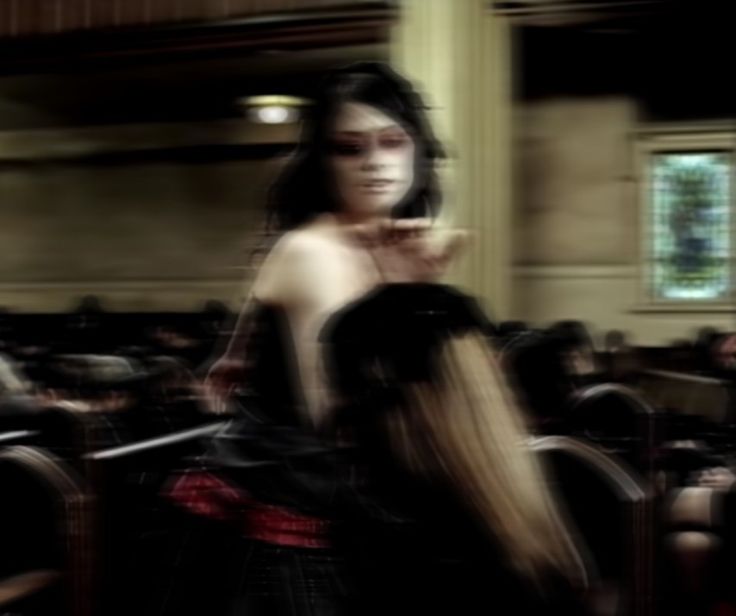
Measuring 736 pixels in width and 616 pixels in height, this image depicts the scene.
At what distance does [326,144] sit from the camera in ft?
3.46

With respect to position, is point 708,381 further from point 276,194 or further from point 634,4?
point 276,194

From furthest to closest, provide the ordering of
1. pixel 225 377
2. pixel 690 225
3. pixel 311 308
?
1. pixel 690 225
2. pixel 225 377
3. pixel 311 308

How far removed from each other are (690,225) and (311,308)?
5.66 metres

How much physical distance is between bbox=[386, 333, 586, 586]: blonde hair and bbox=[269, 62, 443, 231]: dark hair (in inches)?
8.9

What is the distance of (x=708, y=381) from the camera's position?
4.34 meters

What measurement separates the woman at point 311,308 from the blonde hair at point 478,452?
79 millimetres

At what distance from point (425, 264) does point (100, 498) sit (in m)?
1.40

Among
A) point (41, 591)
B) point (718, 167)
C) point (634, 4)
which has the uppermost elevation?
point (634, 4)

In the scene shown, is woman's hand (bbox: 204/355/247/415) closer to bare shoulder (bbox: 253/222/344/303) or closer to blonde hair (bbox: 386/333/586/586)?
bare shoulder (bbox: 253/222/344/303)

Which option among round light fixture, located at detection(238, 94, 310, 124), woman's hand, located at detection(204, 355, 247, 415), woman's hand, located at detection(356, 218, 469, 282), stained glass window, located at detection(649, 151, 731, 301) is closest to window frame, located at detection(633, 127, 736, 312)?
stained glass window, located at detection(649, 151, 731, 301)

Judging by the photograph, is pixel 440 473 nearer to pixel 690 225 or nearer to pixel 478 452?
pixel 478 452

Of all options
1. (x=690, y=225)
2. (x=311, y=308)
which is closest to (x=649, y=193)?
(x=690, y=225)

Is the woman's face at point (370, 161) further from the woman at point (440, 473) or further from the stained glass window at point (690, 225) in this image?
the stained glass window at point (690, 225)

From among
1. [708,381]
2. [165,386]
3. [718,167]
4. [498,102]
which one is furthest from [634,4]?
[165,386]
